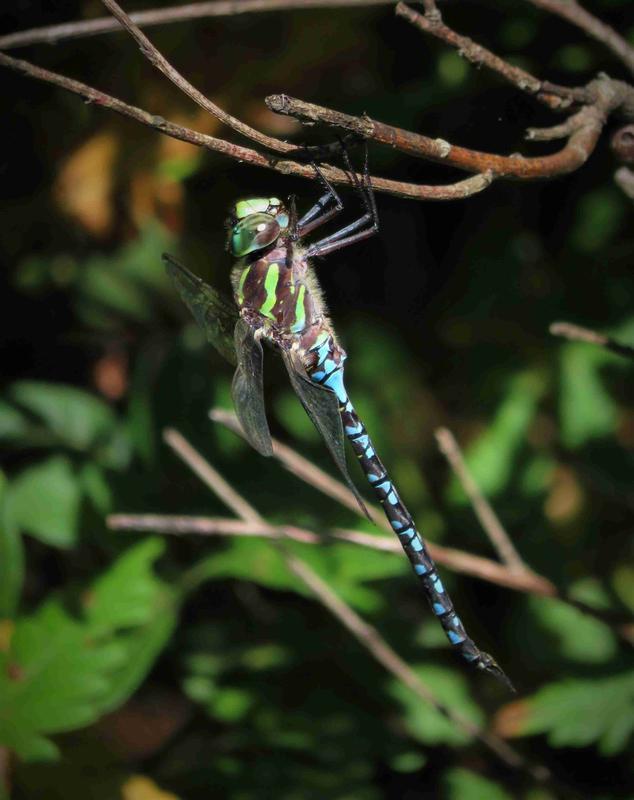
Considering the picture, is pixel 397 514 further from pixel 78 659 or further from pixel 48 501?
pixel 48 501

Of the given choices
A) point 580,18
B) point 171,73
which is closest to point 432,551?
point 580,18

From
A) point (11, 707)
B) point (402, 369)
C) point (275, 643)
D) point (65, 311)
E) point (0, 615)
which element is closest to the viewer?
point (11, 707)

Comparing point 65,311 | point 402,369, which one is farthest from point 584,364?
point 65,311

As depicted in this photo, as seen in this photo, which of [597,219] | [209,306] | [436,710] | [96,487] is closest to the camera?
[209,306]

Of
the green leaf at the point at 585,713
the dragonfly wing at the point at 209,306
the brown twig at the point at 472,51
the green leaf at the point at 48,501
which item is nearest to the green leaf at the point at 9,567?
the green leaf at the point at 48,501

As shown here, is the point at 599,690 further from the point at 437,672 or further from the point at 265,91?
the point at 265,91

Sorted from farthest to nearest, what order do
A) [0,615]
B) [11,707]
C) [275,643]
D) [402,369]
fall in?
[402,369]
[275,643]
[0,615]
[11,707]
